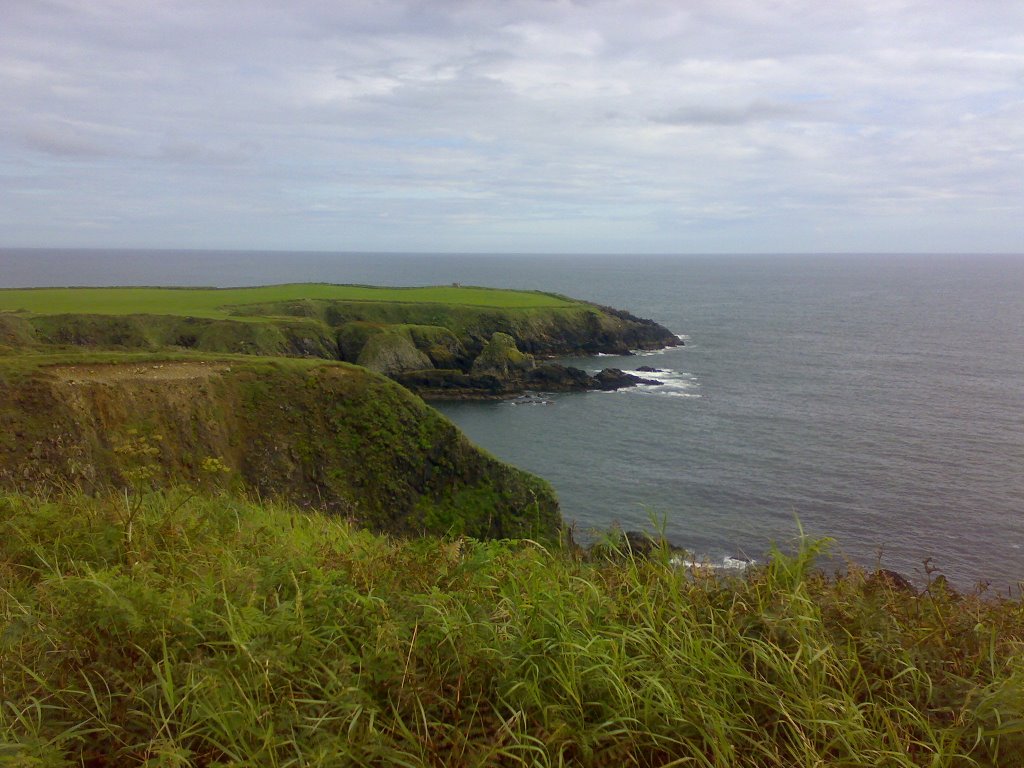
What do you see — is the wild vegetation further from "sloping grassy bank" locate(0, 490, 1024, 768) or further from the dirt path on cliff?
the dirt path on cliff

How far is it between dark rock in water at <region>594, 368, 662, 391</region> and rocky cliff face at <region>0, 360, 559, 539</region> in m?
33.2

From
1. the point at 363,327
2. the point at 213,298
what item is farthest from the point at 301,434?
the point at 213,298

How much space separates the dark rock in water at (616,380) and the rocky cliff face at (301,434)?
109 feet

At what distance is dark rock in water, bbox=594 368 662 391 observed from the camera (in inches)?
2408

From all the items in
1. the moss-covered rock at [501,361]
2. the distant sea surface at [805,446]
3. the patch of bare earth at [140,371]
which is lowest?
the distant sea surface at [805,446]

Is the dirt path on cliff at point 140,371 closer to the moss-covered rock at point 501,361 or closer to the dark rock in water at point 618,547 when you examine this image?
the dark rock in water at point 618,547

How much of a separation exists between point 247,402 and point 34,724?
25.5 m

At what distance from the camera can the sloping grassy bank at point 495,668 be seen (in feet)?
10.4

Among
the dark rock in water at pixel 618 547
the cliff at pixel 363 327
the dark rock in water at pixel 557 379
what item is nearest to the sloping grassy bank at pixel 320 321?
the cliff at pixel 363 327

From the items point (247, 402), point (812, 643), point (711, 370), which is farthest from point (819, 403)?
point (812, 643)

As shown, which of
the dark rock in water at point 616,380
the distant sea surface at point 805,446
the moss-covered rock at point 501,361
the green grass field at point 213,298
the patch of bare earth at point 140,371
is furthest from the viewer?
the green grass field at point 213,298

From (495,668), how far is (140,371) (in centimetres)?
2782

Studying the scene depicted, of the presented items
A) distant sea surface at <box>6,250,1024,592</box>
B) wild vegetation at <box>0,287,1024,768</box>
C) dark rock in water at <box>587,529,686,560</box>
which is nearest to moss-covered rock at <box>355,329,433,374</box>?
distant sea surface at <box>6,250,1024,592</box>

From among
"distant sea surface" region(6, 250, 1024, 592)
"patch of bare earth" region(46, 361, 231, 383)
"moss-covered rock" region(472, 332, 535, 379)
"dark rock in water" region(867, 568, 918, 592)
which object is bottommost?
"distant sea surface" region(6, 250, 1024, 592)
